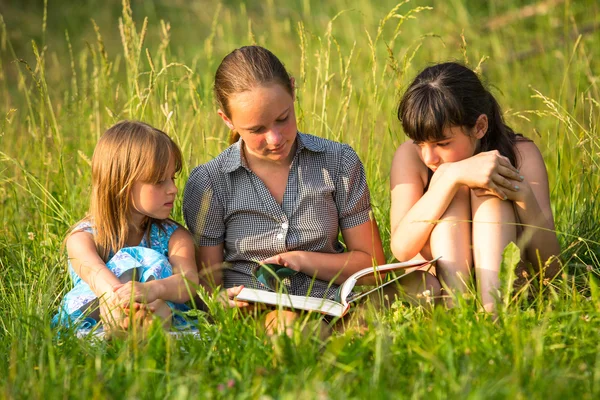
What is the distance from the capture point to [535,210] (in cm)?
251

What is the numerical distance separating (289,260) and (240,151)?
1.49 ft

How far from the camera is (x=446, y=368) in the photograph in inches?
72.5

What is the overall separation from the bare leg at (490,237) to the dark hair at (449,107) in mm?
277

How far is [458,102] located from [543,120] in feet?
10.1

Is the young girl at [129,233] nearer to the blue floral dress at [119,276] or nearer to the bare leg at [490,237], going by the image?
the blue floral dress at [119,276]

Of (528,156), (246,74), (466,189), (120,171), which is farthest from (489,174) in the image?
(120,171)

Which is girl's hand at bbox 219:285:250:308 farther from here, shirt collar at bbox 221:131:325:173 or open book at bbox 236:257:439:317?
shirt collar at bbox 221:131:325:173

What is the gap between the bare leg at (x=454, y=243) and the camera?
2.51 metres

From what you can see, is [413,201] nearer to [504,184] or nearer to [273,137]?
[504,184]

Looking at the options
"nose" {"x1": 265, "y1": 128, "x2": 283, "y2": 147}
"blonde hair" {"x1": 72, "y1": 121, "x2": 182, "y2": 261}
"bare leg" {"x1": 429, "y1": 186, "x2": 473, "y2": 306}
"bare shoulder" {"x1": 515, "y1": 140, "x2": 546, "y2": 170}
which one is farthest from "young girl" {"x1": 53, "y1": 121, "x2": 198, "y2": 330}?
"bare shoulder" {"x1": 515, "y1": 140, "x2": 546, "y2": 170}

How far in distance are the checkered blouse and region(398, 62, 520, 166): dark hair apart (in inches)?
12.7

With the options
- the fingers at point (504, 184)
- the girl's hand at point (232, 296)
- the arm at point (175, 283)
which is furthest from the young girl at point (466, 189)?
the arm at point (175, 283)

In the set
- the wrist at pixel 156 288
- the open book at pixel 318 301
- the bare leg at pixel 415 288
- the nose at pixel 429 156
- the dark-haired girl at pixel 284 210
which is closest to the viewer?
the open book at pixel 318 301

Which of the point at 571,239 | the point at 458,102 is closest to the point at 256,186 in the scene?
the point at 458,102
